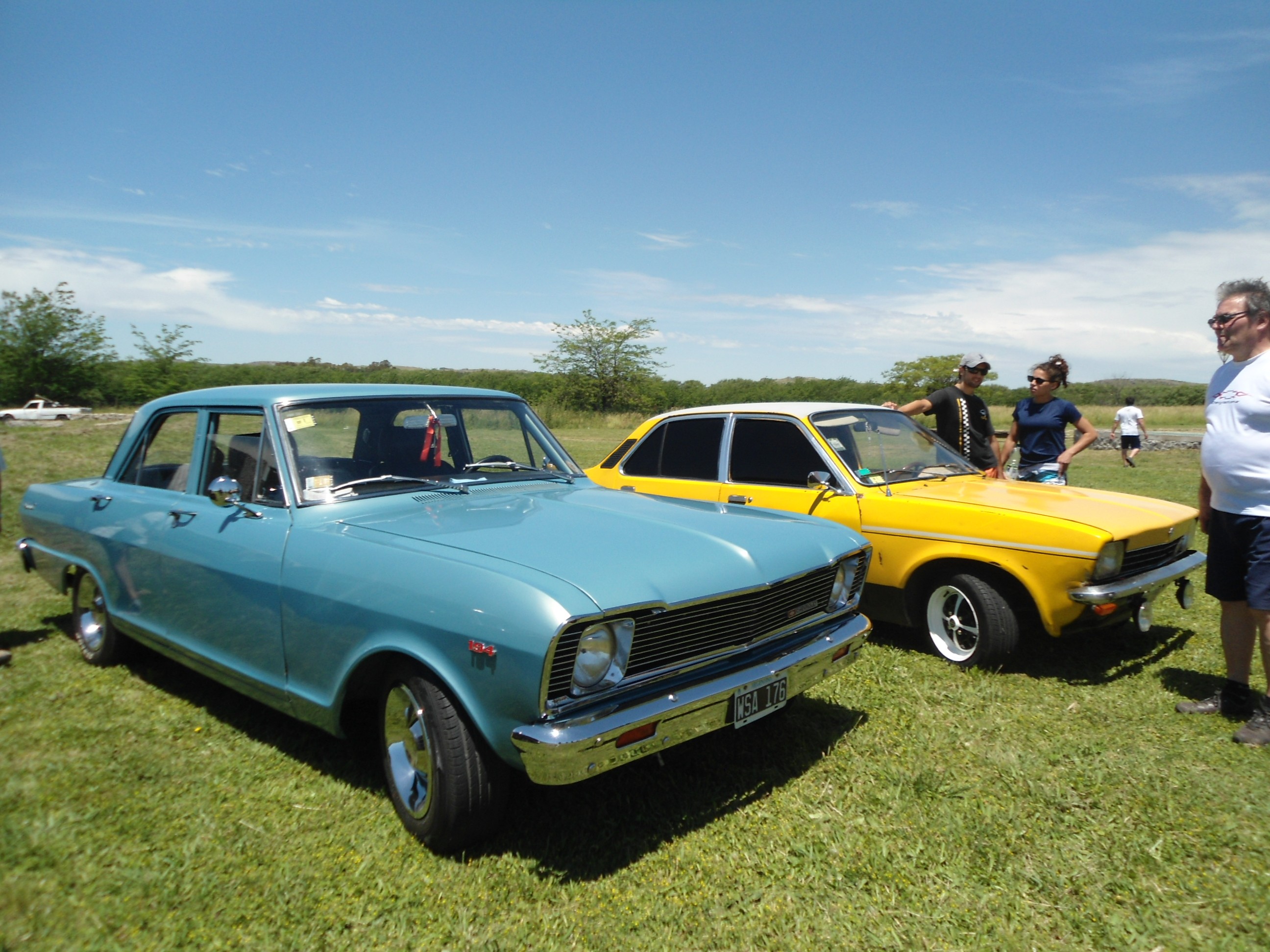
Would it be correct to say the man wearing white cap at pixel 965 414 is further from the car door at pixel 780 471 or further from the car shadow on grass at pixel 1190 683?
the car shadow on grass at pixel 1190 683

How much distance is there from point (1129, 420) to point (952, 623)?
17.3 metres

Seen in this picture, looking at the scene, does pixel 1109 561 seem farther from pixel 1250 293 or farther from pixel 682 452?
pixel 682 452

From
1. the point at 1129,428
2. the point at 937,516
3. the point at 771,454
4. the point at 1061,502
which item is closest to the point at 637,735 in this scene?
the point at 937,516

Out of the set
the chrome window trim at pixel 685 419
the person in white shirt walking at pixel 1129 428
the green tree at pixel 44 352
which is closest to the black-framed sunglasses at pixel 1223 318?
the chrome window trim at pixel 685 419

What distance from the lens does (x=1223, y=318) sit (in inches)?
145

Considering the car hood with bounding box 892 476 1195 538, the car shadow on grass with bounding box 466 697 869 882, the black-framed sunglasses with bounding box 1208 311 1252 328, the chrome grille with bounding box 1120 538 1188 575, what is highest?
the black-framed sunglasses with bounding box 1208 311 1252 328

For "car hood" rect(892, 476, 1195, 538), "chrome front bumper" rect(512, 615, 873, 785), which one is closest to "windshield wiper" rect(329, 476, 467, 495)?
"chrome front bumper" rect(512, 615, 873, 785)

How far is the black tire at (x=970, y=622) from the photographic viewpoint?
4.65 metres

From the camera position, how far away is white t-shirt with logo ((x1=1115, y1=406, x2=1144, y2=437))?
19016mm

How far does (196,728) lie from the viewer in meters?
3.98

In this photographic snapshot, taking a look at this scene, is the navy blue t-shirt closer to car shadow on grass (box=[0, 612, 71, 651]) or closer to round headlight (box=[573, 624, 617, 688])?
round headlight (box=[573, 624, 617, 688])

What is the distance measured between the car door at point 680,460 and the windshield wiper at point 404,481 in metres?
2.07

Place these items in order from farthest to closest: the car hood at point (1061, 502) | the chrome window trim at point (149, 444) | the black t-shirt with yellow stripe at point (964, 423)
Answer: the black t-shirt with yellow stripe at point (964, 423) → the car hood at point (1061, 502) → the chrome window trim at point (149, 444)

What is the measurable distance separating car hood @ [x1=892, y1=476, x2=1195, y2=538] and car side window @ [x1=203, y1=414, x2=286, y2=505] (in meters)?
3.65
